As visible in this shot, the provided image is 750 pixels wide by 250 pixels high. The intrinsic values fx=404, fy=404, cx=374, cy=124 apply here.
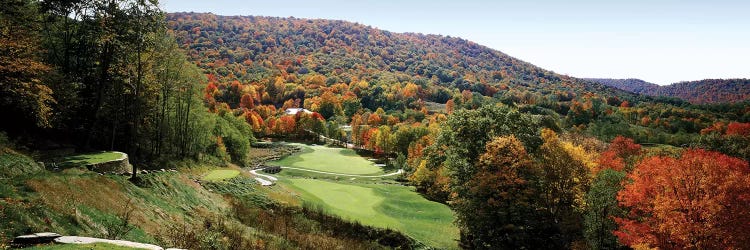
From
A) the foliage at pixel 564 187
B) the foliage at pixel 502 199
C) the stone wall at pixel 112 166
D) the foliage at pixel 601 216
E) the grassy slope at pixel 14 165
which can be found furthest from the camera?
the foliage at pixel 564 187

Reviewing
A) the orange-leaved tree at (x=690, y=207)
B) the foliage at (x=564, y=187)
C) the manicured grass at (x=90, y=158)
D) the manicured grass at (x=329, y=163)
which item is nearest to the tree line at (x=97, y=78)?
the manicured grass at (x=90, y=158)

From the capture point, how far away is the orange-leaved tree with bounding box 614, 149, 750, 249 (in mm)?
27953

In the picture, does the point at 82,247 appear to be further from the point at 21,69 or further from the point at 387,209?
the point at 387,209

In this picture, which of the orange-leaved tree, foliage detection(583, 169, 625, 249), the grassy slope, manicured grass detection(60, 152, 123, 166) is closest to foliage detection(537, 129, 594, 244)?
foliage detection(583, 169, 625, 249)

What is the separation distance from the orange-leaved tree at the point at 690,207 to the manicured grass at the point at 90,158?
36386 mm

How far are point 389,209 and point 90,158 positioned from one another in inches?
1104

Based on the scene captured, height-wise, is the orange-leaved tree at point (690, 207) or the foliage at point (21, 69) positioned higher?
the foliage at point (21, 69)

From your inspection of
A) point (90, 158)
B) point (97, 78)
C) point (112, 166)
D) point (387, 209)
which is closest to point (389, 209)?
point (387, 209)

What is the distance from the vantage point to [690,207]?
29.2 metres

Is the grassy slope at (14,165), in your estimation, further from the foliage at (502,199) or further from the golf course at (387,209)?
the foliage at (502,199)

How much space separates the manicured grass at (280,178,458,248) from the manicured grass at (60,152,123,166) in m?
15.9

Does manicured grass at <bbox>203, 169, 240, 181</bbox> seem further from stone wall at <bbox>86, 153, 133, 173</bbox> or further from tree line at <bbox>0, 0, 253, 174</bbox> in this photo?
stone wall at <bbox>86, 153, 133, 173</bbox>

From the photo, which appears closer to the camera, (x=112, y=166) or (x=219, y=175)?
(x=112, y=166)

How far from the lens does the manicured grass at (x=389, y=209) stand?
3634cm
